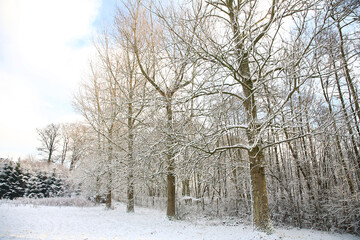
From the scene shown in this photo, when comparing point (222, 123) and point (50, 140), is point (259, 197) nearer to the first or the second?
point (222, 123)

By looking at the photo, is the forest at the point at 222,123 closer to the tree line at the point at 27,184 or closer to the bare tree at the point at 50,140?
the tree line at the point at 27,184

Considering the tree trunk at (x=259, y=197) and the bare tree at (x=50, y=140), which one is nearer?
the tree trunk at (x=259, y=197)

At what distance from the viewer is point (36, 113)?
3.02 meters

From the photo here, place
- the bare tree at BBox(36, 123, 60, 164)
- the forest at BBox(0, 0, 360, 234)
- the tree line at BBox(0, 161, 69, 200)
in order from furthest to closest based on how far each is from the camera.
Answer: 1. the bare tree at BBox(36, 123, 60, 164)
2. the tree line at BBox(0, 161, 69, 200)
3. the forest at BBox(0, 0, 360, 234)

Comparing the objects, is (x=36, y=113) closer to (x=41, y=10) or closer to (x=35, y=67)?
(x=35, y=67)

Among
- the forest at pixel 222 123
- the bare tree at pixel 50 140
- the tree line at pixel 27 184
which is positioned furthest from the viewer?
the bare tree at pixel 50 140

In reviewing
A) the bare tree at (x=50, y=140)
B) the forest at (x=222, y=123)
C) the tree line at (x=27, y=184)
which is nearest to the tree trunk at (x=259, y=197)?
the forest at (x=222, y=123)

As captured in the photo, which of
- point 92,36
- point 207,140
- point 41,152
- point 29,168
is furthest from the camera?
point 41,152

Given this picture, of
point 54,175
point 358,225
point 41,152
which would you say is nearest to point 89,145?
point 54,175

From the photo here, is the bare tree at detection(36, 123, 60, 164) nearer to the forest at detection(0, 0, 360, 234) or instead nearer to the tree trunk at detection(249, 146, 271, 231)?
the forest at detection(0, 0, 360, 234)

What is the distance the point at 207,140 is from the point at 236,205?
876 centimetres

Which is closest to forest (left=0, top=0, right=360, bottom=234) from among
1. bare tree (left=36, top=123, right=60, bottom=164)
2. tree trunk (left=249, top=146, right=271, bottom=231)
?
tree trunk (left=249, top=146, right=271, bottom=231)

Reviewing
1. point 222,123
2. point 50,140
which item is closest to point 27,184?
point 50,140

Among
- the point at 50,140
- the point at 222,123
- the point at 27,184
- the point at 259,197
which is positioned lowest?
the point at 259,197
